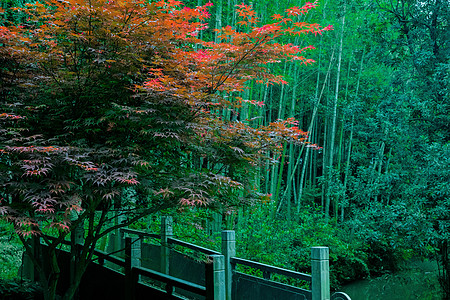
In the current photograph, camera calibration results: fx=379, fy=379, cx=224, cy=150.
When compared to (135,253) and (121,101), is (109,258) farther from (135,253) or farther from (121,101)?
(121,101)

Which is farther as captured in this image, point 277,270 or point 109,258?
point 109,258

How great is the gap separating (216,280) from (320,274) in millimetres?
935

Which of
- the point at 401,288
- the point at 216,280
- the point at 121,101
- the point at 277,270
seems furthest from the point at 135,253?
the point at 401,288

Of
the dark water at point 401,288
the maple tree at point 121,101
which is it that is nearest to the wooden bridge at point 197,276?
the maple tree at point 121,101

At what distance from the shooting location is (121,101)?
11.1 feet

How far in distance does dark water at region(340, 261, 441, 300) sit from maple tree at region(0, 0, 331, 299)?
5838mm

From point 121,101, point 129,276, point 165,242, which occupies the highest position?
point 121,101

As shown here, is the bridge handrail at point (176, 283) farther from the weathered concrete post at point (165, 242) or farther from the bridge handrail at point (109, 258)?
the bridge handrail at point (109, 258)

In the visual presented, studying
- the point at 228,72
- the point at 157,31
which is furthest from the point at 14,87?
the point at 228,72

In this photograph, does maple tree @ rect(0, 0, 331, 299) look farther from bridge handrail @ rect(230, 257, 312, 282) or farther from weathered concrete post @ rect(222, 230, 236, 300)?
bridge handrail @ rect(230, 257, 312, 282)

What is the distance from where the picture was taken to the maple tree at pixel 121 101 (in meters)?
2.92

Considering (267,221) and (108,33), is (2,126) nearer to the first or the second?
(108,33)

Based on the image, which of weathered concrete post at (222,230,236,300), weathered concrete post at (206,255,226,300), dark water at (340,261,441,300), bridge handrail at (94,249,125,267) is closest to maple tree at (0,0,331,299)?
weathered concrete post at (222,230,236,300)

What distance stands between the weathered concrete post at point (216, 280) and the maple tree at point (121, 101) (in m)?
0.49
